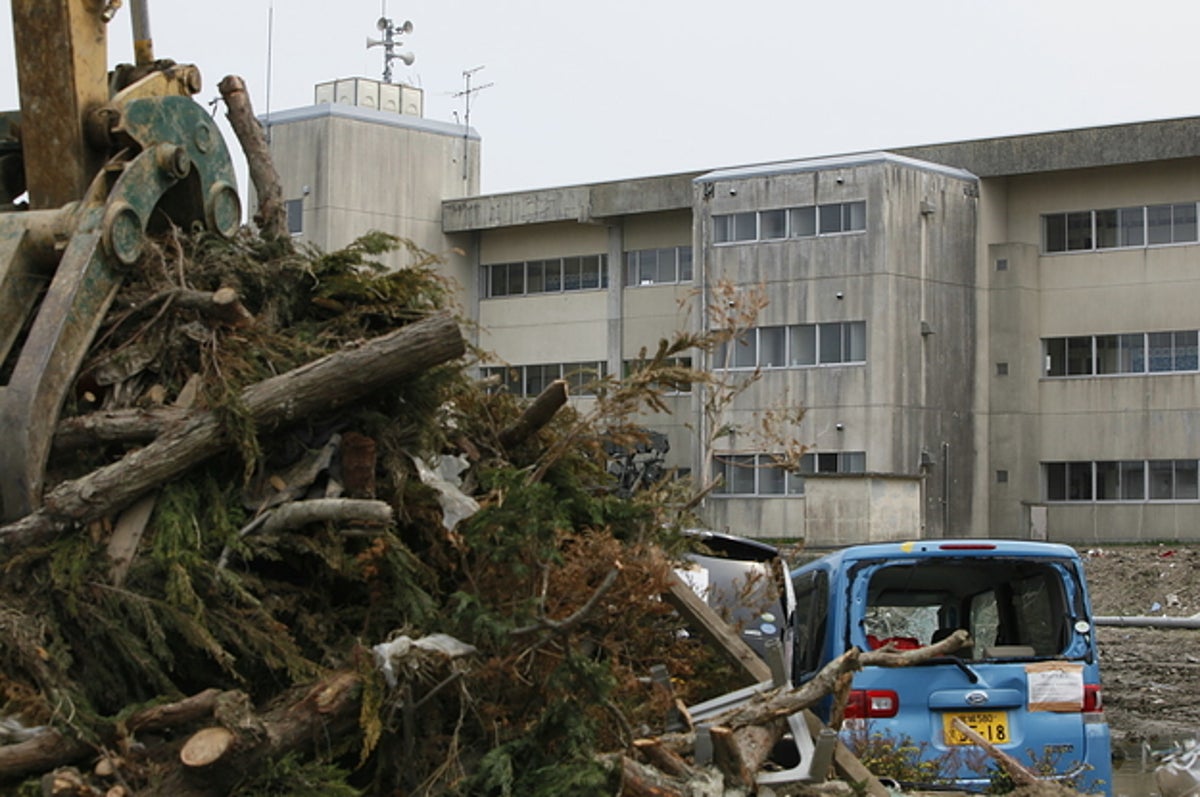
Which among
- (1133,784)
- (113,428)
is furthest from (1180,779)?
(113,428)

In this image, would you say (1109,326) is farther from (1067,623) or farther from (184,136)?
(184,136)

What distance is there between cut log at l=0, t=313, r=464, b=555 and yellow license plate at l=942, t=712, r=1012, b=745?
13.5ft

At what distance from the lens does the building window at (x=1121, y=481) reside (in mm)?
42750

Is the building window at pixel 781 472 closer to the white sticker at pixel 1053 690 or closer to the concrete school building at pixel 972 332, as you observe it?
the concrete school building at pixel 972 332

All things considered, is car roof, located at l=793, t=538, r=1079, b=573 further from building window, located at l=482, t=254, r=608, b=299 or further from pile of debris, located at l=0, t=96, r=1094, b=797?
building window, located at l=482, t=254, r=608, b=299

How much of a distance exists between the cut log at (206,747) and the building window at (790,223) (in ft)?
124

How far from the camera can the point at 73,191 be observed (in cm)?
899

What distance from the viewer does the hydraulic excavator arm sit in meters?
7.94

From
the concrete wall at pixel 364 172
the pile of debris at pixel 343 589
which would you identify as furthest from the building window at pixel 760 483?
the pile of debris at pixel 343 589

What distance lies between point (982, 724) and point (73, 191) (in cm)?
597

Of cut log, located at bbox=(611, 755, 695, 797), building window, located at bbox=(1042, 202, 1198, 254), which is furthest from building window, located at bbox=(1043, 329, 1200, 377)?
cut log, located at bbox=(611, 755, 695, 797)

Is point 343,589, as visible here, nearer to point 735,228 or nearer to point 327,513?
point 327,513

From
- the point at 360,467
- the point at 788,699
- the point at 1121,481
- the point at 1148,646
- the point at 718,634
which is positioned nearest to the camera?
the point at 788,699

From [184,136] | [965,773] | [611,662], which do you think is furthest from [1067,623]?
[184,136]
